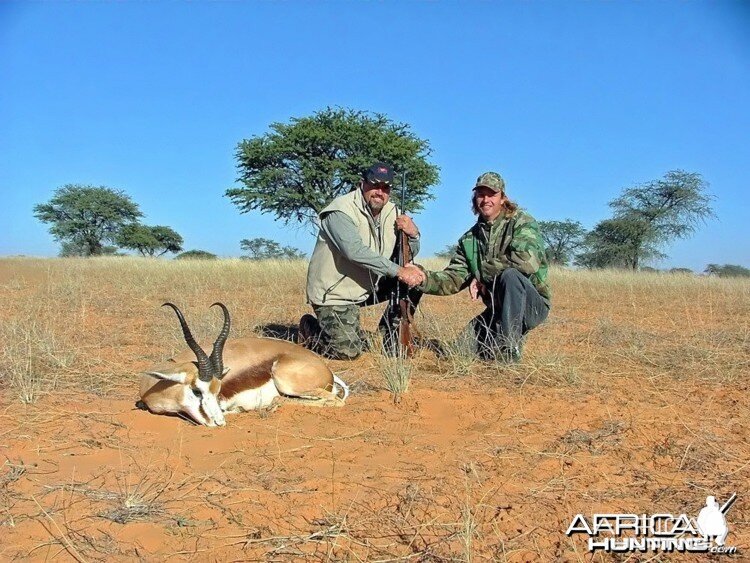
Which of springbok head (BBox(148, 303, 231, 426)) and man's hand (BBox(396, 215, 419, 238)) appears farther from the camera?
man's hand (BBox(396, 215, 419, 238))

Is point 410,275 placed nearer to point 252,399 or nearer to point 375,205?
point 375,205

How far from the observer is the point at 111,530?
2141 millimetres

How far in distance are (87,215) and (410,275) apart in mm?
30997

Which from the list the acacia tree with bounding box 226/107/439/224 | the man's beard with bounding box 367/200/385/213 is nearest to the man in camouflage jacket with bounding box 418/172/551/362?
the man's beard with bounding box 367/200/385/213

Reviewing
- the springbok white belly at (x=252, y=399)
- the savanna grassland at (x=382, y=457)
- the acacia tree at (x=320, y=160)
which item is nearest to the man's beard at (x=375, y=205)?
the savanna grassland at (x=382, y=457)

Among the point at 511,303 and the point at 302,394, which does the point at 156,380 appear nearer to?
the point at 302,394

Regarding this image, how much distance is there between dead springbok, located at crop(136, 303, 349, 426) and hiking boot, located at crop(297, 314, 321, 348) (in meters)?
0.97

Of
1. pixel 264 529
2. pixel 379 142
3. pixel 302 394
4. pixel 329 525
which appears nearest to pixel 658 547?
pixel 329 525

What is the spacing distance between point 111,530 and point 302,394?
1.86 meters

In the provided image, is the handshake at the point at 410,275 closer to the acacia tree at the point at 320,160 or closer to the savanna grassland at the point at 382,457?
the savanna grassland at the point at 382,457

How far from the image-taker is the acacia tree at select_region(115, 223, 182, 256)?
31938 millimetres

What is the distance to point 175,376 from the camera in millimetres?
3555

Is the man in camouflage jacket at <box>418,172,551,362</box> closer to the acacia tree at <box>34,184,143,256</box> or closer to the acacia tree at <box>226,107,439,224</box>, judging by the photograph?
the acacia tree at <box>226,107,439,224</box>

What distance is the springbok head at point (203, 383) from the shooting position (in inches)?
137
